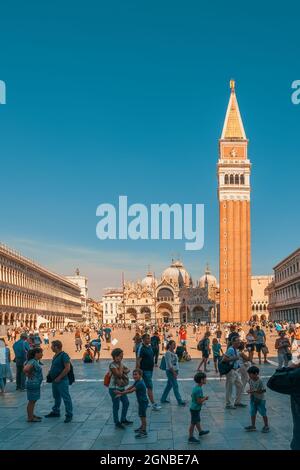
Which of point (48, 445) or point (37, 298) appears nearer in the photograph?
point (48, 445)

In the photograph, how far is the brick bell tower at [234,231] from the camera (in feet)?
303

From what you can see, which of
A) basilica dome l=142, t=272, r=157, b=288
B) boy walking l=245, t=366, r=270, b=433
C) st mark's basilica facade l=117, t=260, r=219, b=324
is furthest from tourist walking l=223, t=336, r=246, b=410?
basilica dome l=142, t=272, r=157, b=288

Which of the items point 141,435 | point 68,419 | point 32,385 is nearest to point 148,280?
point 68,419

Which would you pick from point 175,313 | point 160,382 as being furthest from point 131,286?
point 160,382

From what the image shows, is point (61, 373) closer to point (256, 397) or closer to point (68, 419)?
point (68, 419)

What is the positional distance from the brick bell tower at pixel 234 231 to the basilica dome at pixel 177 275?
2147 inches

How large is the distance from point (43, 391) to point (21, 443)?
648cm

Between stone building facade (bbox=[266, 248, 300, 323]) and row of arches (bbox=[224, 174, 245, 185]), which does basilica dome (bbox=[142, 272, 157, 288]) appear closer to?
stone building facade (bbox=[266, 248, 300, 323])

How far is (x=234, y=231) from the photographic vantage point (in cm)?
9456

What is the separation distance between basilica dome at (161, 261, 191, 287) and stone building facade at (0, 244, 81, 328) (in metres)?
40.7

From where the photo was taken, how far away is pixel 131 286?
14788 cm

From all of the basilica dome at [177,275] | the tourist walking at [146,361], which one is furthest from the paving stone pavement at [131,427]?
the basilica dome at [177,275]

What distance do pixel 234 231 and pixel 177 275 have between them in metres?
63.9
